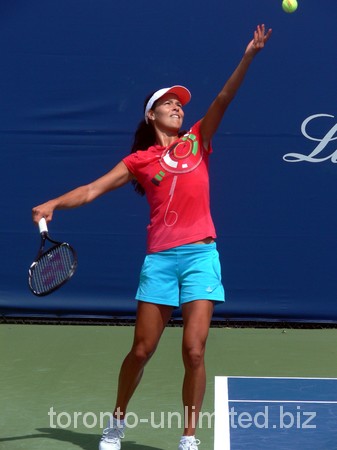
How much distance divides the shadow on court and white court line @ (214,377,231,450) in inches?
12.0

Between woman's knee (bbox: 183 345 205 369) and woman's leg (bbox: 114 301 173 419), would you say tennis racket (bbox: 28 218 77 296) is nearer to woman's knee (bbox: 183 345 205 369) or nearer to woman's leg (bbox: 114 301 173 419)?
woman's leg (bbox: 114 301 173 419)

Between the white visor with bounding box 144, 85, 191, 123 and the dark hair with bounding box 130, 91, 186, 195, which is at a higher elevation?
the white visor with bounding box 144, 85, 191, 123

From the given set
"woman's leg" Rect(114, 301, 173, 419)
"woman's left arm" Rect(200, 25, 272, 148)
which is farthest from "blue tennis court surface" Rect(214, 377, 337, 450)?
"woman's left arm" Rect(200, 25, 272, 148)

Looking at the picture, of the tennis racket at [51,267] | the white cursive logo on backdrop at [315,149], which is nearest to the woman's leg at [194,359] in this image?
the tennis racket at [51,267]

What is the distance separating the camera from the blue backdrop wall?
296 inches

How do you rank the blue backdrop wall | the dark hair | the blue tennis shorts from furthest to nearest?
1. the blue backdrop wall
2. the dark hair
3. the blue tennis shorts

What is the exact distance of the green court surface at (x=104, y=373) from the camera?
198 inches

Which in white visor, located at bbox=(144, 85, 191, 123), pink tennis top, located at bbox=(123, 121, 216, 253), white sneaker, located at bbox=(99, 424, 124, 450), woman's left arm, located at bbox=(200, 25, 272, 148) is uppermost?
white visor, located at bbox=(144, 85, 191, 123)

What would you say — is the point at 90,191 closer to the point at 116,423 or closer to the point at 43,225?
the point at 43,225

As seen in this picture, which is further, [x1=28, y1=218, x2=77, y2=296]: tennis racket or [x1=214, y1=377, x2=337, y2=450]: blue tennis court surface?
[x1=214, y1=377, x2=337, y2=450]: blue tennis court surface

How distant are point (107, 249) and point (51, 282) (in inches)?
120

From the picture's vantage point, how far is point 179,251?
4645 millimetres

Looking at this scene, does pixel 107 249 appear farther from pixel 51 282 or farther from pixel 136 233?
pixel 51 282

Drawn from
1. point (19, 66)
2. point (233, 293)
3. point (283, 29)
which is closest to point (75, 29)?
point (19, 66)
